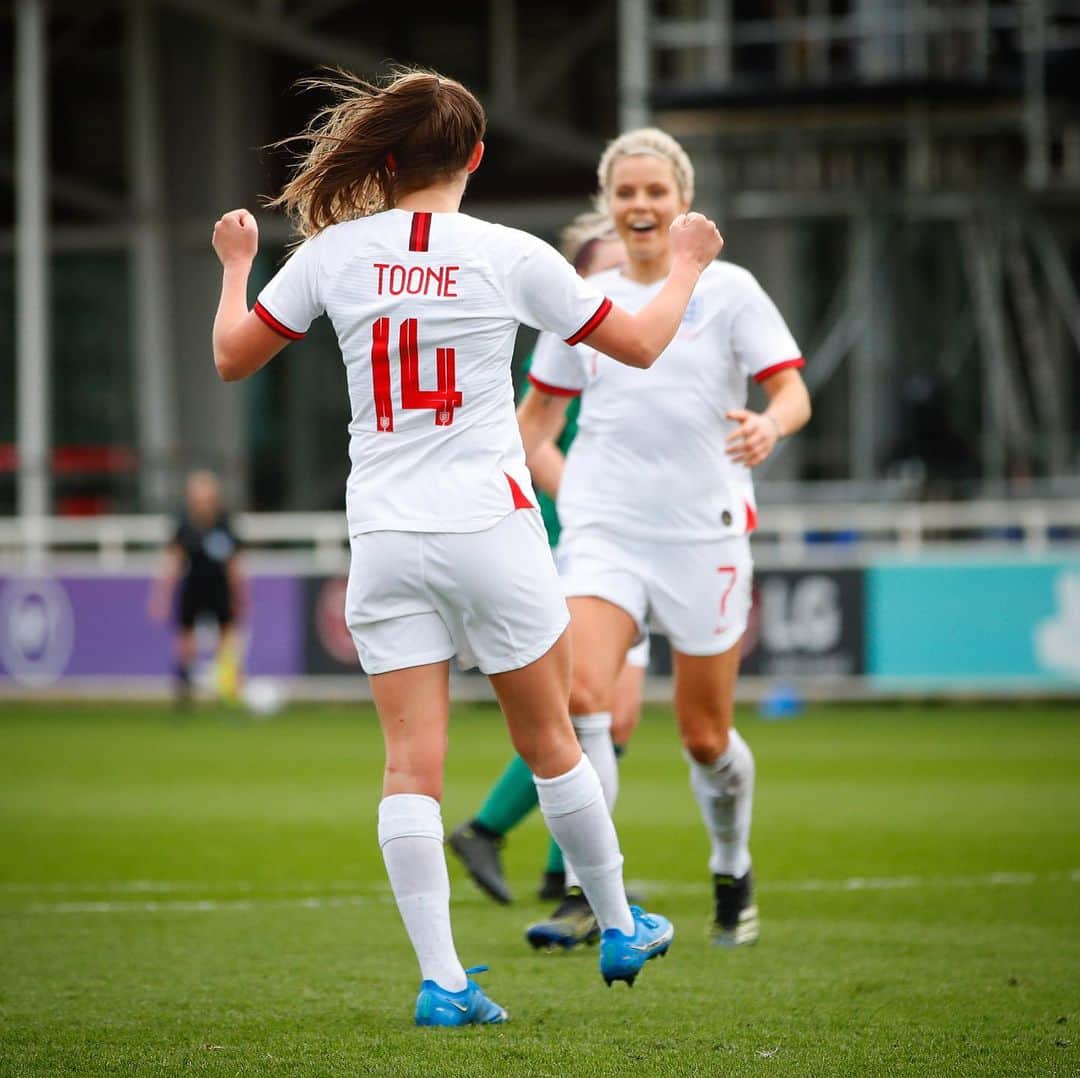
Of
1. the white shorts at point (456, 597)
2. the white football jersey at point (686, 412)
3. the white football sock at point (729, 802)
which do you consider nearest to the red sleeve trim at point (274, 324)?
the white shorts at point (456, 597)

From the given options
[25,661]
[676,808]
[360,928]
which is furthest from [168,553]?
[360,928]

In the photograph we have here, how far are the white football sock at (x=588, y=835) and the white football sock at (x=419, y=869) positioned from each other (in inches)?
11.6

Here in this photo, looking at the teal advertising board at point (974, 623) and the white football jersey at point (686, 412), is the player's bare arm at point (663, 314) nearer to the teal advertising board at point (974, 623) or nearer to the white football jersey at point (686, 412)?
the white football jersey at point (686, 412)

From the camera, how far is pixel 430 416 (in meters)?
4.46

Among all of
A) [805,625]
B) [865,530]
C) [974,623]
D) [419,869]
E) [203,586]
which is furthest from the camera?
[865,530]

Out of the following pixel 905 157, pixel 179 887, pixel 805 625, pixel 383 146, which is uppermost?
pixel 905 157

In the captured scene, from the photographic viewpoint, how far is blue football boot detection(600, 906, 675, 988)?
4695mm

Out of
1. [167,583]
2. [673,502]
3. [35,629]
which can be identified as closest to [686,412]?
[673,502]

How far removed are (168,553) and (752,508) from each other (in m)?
12.2

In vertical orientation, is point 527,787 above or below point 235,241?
below

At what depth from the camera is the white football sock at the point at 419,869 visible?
456 centimetres

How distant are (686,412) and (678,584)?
528mm

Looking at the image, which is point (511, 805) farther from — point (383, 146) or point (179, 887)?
point (383, 146)

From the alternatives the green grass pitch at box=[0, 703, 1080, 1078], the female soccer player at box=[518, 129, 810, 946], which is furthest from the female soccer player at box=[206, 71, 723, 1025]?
→ the female soccer player at box=[518, 129, 810, 946]
